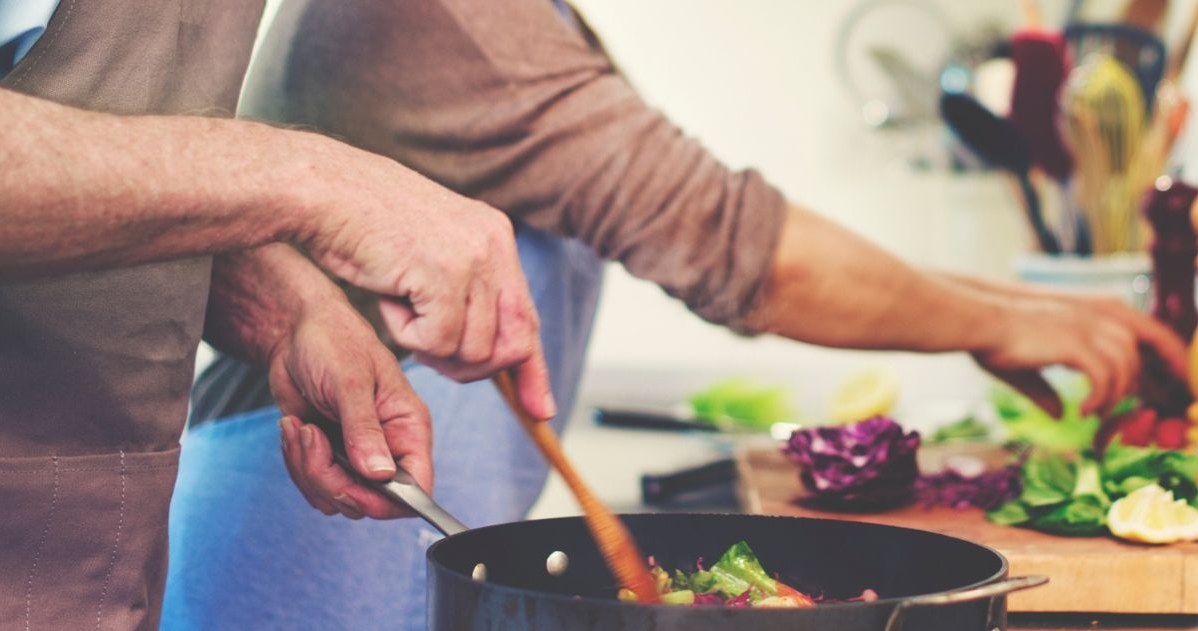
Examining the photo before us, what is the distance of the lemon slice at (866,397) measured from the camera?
65.0 inches

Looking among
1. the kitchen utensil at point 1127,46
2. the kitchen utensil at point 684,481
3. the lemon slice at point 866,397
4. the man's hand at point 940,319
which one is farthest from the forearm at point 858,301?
the kitchen utensil at point 1127,46

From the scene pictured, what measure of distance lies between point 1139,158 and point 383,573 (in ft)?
4.37

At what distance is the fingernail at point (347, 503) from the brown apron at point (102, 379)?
109 mm

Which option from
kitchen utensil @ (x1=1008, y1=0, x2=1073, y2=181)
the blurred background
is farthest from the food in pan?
the blurred background

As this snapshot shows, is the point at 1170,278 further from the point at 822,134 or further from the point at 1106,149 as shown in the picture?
the point at 822,134

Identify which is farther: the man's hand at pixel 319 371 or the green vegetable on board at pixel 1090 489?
the green vegetable on board at pixel 1090 489

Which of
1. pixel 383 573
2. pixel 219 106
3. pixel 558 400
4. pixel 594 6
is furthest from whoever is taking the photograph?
pixel 594 6

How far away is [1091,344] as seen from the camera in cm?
118

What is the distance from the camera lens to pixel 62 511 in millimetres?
698

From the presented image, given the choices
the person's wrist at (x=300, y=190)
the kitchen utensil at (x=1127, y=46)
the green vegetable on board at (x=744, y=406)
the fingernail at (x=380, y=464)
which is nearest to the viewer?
the person's wrist at (x=300, y=190)

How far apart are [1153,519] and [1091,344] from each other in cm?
39

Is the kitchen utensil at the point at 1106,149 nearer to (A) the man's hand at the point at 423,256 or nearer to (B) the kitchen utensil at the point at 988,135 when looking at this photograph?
(B) the kitchen utensil at the point at 988,135

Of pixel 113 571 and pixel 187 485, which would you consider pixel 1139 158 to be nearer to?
pixel 187 485

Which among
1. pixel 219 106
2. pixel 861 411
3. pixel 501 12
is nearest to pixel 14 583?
pixel 219 106
